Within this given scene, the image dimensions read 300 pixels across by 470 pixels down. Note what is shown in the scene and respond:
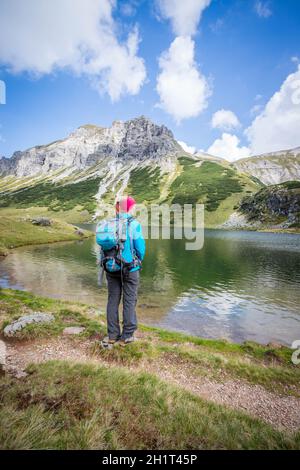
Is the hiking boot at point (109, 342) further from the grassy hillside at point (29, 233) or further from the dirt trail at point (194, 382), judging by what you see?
the grassy hillside at point (29, 233)

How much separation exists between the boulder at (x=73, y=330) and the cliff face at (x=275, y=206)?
417 ft

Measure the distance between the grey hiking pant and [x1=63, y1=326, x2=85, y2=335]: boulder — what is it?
8.68 feet

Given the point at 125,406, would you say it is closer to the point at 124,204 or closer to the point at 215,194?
the point at 124,204

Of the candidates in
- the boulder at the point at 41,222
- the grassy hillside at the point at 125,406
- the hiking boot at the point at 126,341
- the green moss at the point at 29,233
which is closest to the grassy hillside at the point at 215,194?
the green moss at the point at 29,233

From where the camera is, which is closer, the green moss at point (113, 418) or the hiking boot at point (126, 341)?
the green moss at point (113, 418)

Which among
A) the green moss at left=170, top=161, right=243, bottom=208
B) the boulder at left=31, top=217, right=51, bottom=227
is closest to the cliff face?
the green moss at left=170, top=161, right=243, bottom=208

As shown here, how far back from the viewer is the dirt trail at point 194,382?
6426mm

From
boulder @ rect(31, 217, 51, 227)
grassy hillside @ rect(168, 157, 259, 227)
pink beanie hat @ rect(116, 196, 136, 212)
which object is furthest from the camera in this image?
grassy hillside @ rect(168, 157, 259, 227)

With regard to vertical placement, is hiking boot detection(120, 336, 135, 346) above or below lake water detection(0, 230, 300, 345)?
above

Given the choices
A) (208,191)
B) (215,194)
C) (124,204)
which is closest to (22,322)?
(124,204)

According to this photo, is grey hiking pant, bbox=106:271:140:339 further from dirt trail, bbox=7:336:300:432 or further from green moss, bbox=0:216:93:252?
green moss, bbox=0:216:93:252

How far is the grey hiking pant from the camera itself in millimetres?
7754

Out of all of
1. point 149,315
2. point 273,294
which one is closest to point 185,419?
point 149,315
